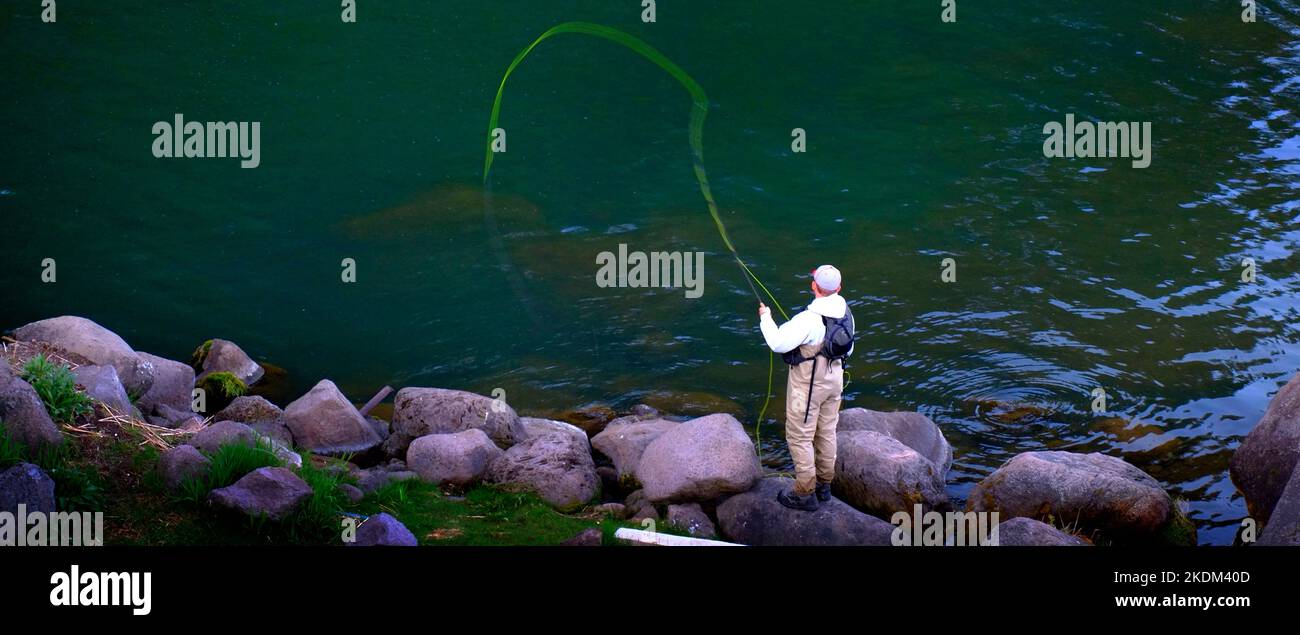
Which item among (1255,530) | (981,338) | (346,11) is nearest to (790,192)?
(981,338)

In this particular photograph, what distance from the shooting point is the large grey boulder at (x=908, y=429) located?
44.6ft

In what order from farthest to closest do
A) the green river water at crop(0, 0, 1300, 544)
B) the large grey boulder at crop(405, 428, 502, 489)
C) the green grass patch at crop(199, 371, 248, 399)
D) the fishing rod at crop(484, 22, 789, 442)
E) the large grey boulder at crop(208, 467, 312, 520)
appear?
the green river water at crop(0, 0, 1300, 544), the green grass patch at crop(199, 371, 248, 399), the fishing rod at crop(484, 22, 789, 442), the large grey boulder at crop(405, 428, 502, 489), the large grey boulder at crop(208, 467, 312, 520)

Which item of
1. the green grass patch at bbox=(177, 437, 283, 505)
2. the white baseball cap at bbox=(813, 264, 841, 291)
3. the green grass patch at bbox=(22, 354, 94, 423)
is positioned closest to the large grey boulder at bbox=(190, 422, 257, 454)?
the green grass patch at bbox=(177, 437, 283, 505)

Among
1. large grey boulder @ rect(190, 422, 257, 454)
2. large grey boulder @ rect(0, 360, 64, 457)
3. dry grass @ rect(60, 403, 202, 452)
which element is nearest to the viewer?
large grey boulder @ rect(0, 360, 64, 457)

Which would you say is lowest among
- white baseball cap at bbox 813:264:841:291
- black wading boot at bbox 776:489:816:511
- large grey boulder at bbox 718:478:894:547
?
large grey boulder at bbox 718:478:894:547

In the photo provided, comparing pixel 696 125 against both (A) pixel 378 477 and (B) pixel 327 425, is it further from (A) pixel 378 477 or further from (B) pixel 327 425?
(A) pixel 378 477

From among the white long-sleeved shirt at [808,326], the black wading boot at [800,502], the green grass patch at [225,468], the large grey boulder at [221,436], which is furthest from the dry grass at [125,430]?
the black wading boot at [800,502]

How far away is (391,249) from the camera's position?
19859 millimetres

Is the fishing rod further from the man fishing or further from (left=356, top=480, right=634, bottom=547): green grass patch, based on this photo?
(left=356, top=480, right=634, bottom=547): green grass patch

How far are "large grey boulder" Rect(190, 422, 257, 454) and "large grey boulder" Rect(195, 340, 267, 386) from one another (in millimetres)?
4262

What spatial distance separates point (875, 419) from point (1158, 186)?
11.1 metres

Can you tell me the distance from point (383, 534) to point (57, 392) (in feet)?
12.0

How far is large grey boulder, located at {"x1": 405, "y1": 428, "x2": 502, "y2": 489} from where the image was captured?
12.3m
